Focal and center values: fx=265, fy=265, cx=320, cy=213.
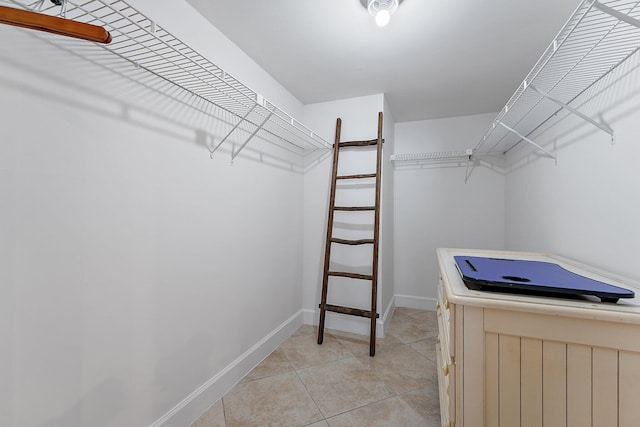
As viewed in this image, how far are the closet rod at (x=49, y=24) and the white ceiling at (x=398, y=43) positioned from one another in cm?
103

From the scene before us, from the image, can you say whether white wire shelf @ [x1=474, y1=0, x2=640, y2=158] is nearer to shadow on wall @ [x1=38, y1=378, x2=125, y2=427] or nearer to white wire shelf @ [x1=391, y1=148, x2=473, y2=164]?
white wire shelf @ [x1=391, y1=148, x2=473, y2=164]

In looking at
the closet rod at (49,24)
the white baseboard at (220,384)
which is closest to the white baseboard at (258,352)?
the white baseboard at (220,384)

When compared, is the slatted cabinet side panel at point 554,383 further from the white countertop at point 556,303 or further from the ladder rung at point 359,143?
the ladder rung at point 359,143

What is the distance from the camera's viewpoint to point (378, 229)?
7.68 feet

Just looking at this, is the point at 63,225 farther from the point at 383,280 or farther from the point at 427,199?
the point at 427,199

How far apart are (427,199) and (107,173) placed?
299 centimetres

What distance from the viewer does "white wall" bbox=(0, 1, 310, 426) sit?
848 millimetres

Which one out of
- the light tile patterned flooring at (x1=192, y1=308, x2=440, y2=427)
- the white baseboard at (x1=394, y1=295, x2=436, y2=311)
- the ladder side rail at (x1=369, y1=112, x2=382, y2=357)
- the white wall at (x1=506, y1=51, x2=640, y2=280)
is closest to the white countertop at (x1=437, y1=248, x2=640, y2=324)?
the white wall at (x1=506, y1=51, x2=640, y2=280)

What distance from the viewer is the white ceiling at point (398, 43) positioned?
145cm

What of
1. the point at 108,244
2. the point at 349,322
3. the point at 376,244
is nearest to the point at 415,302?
the point at 349,322

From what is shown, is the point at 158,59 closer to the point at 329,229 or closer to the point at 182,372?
the point at 182,372

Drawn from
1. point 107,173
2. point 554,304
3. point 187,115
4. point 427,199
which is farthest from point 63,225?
point 427,199

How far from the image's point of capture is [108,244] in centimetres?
109

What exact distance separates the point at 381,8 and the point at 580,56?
94 centimetres
